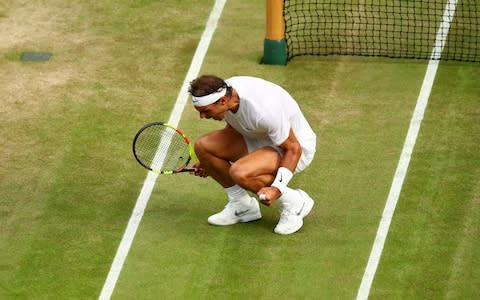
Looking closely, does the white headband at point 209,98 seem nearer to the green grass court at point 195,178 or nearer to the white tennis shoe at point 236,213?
the white tennis shoe at point 236,213

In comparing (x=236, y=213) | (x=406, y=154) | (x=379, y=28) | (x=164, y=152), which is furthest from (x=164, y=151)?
(x=379, y=28)

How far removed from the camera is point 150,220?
1232 cm

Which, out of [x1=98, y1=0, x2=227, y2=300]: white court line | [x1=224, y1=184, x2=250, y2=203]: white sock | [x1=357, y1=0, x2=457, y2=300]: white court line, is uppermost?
[x1=224, y1=184, x2=250, y2=203]: white sock

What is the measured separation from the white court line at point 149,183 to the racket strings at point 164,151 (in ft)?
1.68

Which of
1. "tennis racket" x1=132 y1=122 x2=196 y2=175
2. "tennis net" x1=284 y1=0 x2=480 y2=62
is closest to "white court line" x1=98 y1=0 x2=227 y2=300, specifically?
"tennis racket" x1=132 y1=122 x2=196 y2=175

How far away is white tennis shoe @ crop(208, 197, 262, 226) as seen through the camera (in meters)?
12.1

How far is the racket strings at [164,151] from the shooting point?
474 inches

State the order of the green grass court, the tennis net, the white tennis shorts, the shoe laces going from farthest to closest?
the tennis net
the shoe laces
the white tennis shorts
the green grass court

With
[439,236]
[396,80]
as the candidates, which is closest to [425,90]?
[396,80]

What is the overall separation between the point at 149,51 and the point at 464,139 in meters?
3.76

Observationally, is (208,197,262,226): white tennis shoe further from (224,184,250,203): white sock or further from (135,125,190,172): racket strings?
(135,125,190,172): racket strings

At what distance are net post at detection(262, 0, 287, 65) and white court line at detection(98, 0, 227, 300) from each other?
0.74m

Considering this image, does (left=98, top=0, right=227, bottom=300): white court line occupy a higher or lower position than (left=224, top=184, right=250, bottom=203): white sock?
lower

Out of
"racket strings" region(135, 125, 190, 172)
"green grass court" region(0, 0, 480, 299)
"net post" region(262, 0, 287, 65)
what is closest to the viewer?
"green grass court" region(0, 0, 480, 299)
